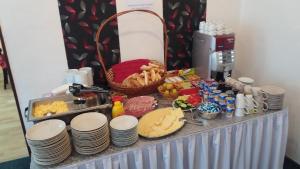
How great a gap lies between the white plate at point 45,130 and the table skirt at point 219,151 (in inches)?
6.3

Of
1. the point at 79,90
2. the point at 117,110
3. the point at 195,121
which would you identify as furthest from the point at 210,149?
the point at 79,90

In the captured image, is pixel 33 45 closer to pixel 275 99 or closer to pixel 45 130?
pixel 45 130

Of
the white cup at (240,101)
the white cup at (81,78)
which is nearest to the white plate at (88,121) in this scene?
the white cup at (81,78)

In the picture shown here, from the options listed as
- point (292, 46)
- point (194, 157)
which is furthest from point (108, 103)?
point (292, 46)

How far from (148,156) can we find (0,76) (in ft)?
3.97

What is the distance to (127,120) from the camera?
3.92 ft

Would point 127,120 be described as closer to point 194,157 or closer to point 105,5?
point 194,157

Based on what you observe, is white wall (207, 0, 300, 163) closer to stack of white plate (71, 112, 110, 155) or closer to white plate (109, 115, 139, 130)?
white plate (109, 115, 139, 130)

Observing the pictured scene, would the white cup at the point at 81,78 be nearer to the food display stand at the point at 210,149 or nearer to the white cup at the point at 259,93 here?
the food display stand at the point at 210,149

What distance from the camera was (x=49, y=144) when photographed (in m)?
0.99

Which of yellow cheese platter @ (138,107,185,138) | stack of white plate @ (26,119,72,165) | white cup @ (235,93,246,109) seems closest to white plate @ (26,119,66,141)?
stack of white plate @ (26,119,72,165)

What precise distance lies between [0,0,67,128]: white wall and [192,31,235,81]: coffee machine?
98 centimetres

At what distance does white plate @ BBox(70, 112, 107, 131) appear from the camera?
1101mm

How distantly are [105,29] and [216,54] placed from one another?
79 centimetres
